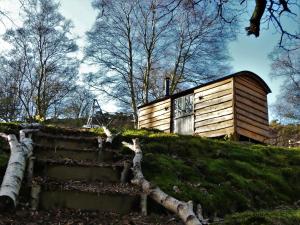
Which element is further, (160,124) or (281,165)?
(160,124)

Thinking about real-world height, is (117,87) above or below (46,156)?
above

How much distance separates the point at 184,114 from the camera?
59.1ft

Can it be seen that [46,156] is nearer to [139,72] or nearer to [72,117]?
[139,72]

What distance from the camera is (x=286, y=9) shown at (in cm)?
531

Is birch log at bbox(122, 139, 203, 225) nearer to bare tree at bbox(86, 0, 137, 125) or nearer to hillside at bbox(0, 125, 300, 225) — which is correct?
hillside at bbox(0, 125, 300, 225)

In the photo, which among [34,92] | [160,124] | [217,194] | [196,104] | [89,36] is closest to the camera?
[217,194]

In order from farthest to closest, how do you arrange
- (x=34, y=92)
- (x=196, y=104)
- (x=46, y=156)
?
1. (x=34, y=92)
2. (x=196, y=104)
3. (x=46, y=156)

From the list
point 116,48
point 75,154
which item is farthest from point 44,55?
point 75,154

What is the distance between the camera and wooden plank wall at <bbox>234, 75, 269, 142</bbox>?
1555 cm

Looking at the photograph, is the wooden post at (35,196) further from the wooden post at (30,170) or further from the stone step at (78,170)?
the stone step at (78,170)

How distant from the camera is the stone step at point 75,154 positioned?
7684 mm

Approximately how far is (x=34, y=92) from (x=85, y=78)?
3.99m

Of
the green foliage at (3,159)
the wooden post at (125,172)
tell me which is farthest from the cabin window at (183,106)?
the green foliage at (3,159)

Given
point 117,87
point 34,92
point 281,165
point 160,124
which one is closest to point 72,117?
point 34,92
